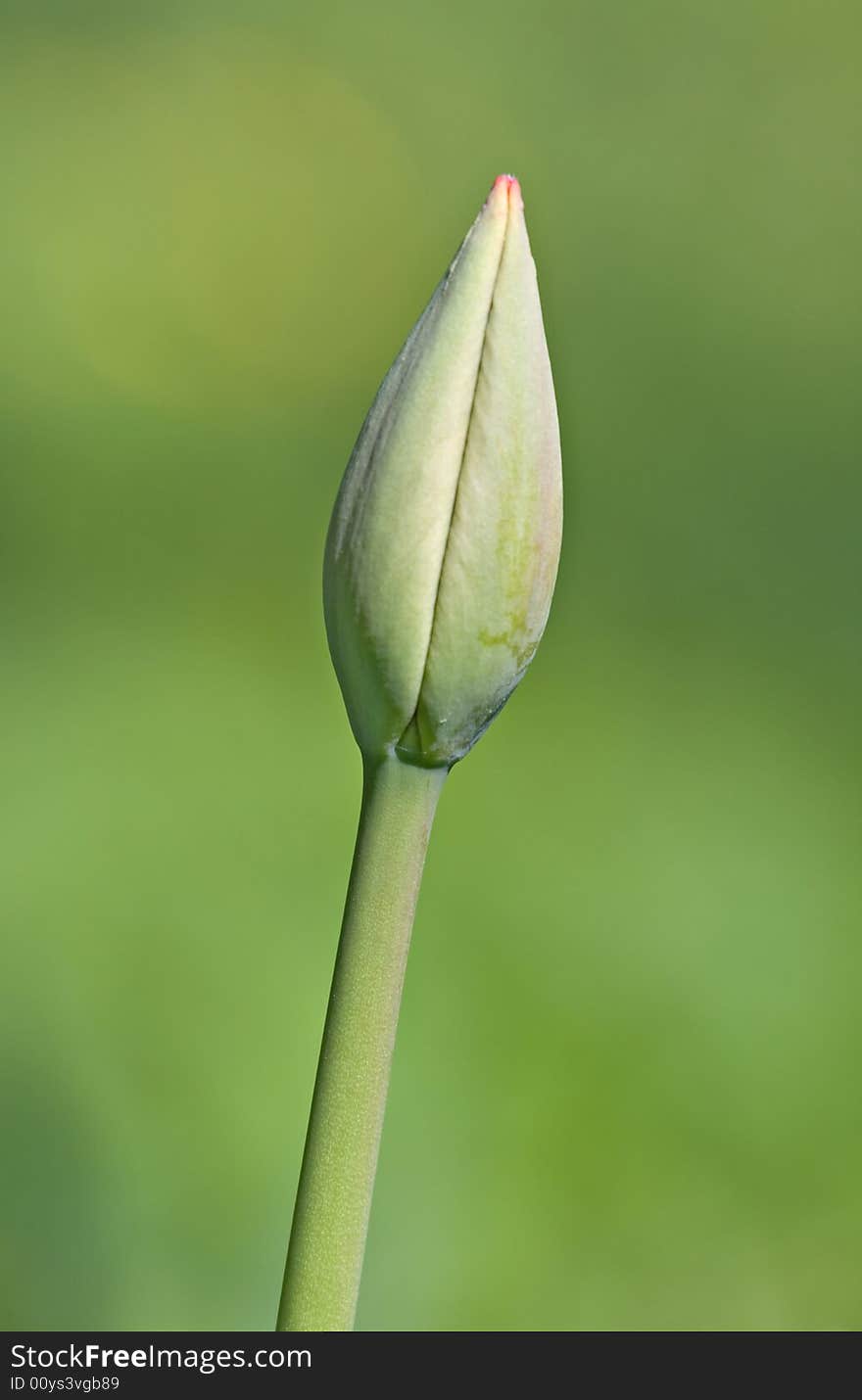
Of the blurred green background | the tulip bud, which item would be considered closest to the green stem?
the tulip bud

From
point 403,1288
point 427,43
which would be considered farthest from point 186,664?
point 427,43

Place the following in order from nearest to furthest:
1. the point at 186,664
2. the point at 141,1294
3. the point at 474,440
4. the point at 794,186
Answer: the point at 474,440 → the point at 141,1294 → the point at 186,664 → the point at 794,186

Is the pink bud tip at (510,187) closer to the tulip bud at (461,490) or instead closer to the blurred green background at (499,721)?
the tulip bud at (461,490)

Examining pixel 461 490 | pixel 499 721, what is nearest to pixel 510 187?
pixel 461 490

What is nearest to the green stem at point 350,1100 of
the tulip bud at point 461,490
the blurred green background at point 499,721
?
the tulip bud at point 461,490

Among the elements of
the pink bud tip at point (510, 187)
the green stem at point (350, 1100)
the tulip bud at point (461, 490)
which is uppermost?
the pink bud tip at point (510, 187)

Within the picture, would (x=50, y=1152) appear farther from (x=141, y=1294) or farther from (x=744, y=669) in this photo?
(x=744, y=669)
